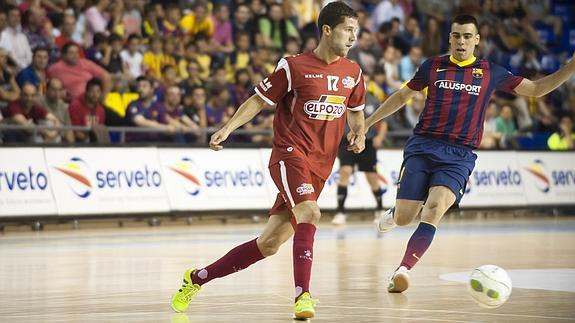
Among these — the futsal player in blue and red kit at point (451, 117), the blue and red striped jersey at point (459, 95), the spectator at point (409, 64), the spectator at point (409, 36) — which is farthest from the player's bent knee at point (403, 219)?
the spectator at point (409, 36)

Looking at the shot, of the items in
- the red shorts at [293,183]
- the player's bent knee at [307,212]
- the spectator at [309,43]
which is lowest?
the spectator at [309,43]

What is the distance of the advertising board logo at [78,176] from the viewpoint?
20.3m

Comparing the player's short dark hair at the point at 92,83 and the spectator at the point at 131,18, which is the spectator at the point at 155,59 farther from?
the player's short dark hair at the point at 92,83

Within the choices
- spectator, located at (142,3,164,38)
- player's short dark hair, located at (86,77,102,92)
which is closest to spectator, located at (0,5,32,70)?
player's short dark hair, located at (86,77,102,92)

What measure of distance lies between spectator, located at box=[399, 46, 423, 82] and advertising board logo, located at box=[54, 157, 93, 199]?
29.5 ft

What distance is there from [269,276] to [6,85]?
31.2 ft

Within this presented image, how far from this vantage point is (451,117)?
1105 centimetres

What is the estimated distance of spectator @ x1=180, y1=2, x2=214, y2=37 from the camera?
2434 cm

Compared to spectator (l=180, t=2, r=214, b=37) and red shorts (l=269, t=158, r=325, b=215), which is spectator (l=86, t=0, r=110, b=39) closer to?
spectator (l=180, t=2, r=214, b=37)

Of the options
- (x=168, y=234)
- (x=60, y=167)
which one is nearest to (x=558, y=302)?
(x=168, y=234)

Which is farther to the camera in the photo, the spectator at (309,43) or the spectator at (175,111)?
the spectator at (309,43)

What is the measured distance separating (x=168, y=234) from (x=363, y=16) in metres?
9.90

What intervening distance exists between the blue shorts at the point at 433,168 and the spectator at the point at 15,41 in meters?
11.5

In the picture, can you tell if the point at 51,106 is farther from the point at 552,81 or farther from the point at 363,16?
the point at 552,81
